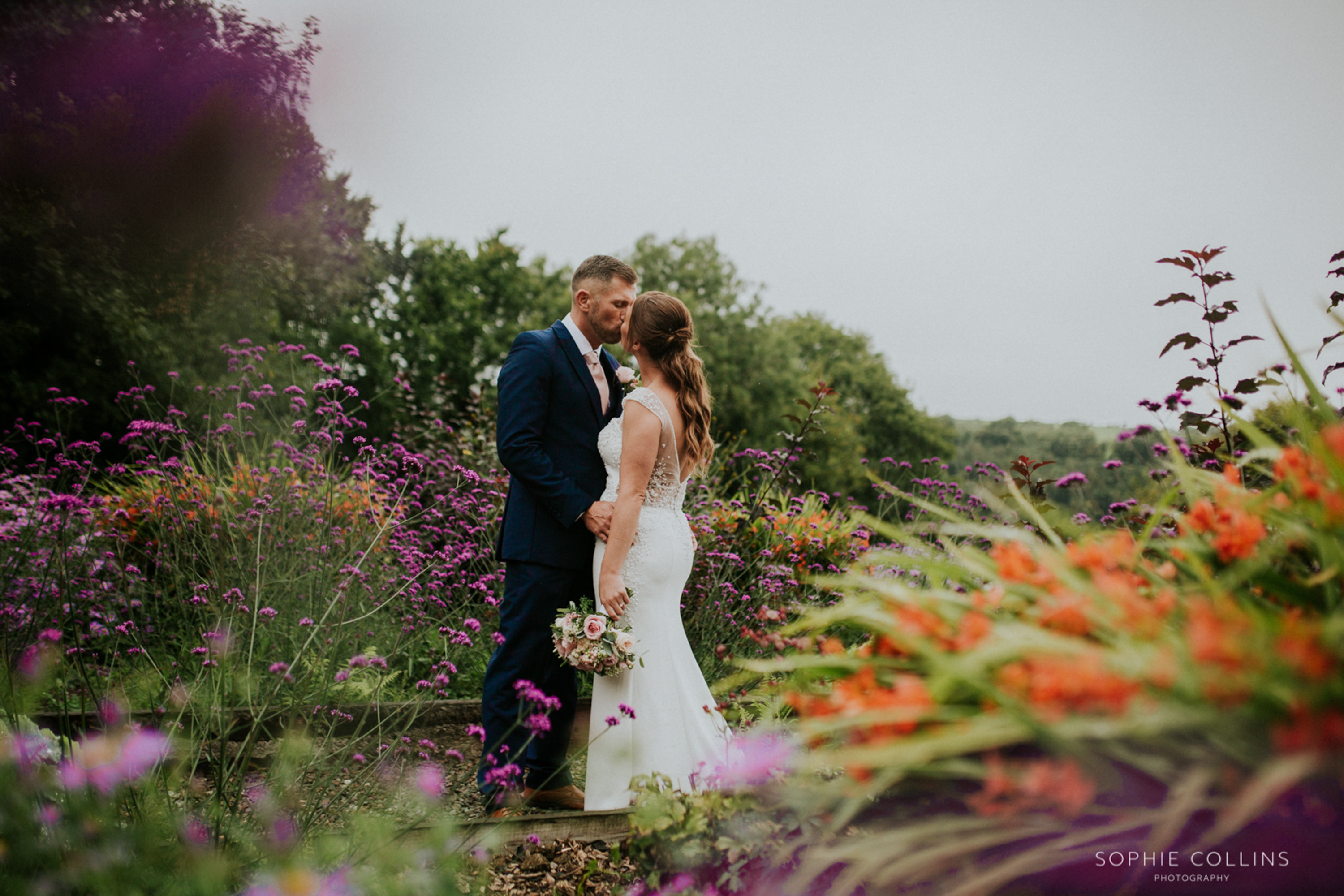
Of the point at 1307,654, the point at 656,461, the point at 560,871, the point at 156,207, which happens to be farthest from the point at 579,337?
the point at 156,207

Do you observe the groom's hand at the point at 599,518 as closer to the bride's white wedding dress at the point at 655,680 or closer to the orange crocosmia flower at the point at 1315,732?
the bride's white wedding dress at the point at 655,680

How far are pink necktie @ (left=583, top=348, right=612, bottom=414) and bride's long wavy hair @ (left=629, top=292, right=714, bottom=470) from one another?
0.39m

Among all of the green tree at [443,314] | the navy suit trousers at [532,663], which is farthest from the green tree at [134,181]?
the navy suit trousers at [532,663]

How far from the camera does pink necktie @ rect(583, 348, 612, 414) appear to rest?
3348 mm

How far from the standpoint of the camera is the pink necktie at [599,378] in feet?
11.0

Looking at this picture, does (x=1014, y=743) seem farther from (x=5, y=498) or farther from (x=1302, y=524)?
(x=5, y=498)

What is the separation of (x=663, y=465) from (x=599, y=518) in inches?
14.5

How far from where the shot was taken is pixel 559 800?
3068 millimetres

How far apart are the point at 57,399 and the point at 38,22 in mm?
9908

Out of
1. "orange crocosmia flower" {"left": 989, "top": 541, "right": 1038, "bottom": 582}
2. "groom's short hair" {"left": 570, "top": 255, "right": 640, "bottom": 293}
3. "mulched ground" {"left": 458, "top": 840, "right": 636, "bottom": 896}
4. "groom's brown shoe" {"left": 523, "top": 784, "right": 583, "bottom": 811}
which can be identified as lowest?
"groom's brown shoe" {"left": 523, "top": 784, "right": 583, "bottom": 811}

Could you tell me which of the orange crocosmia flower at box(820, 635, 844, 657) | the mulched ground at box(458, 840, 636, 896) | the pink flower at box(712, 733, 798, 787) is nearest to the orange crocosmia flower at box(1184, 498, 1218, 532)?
the orange crocosmia flower at box(820, 635, 844, 657)

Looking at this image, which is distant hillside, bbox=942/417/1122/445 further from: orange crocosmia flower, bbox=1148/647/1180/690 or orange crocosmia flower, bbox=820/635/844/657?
orange crocosmia flower, bbox=1148/647/1180/690

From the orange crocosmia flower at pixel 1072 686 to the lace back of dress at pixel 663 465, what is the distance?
2214 millimetres

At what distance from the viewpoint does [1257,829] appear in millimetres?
831
